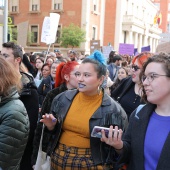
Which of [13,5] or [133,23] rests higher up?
[13,5]

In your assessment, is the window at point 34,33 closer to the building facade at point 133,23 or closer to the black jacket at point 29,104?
the building facade at point 133,23

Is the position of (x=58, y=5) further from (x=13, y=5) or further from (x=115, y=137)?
(x=115, y=137)

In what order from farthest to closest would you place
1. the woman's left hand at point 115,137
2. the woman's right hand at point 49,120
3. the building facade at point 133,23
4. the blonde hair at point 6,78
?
1. the building facade at point 133,23
2. the woman's right hand at point 49,120
3. the blonde hair at point 6,78
4. the woman's left hand at point 115,137

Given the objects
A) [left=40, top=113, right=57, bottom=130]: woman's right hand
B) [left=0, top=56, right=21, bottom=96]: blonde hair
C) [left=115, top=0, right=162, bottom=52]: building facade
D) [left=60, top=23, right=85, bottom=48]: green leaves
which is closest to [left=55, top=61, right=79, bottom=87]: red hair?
[left=40, top=113, right=57, bottom=130]: woman's right hand

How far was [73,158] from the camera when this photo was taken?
298 centimetres

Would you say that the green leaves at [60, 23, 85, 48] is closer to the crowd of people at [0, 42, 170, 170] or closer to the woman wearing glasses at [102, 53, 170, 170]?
the crowd of people at [0, 42, 170, 170]

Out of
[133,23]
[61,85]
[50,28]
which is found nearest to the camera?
[61,85]

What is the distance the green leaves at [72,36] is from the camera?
28500 mm

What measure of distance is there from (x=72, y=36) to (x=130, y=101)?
24929 mm

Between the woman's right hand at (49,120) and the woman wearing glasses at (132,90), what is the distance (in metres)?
1.21

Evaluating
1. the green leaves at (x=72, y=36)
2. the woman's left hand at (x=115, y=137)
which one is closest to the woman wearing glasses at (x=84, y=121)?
the woman's left hand at (x=115, y=137)

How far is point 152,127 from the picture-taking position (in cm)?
235

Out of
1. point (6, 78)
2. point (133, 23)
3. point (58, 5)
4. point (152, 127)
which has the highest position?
point (58, 5)

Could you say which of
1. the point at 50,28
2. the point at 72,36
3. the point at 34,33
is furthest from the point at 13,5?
the point at 50,28
